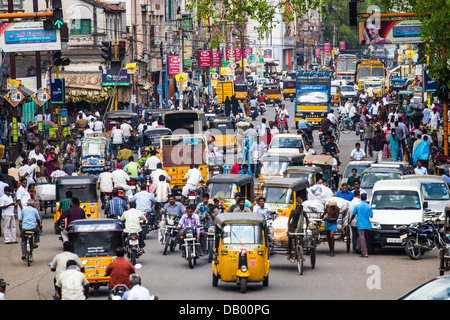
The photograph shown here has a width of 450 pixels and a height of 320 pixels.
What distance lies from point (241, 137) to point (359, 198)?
15.3m

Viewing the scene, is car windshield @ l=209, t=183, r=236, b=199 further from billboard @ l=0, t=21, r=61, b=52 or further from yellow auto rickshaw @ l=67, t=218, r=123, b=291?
billboard @ l=0, t=21, r=61, b=52

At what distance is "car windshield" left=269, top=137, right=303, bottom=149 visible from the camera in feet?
115

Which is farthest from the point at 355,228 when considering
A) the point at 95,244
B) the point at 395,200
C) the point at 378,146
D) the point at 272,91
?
the point at 272,91

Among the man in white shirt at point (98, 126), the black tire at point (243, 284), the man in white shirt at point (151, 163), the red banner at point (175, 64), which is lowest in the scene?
the black tire at point (243, 284)

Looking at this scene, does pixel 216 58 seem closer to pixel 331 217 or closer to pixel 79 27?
pixel 79 27

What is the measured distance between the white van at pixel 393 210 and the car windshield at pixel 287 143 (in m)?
11.6

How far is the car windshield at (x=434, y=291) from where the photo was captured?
10.8m

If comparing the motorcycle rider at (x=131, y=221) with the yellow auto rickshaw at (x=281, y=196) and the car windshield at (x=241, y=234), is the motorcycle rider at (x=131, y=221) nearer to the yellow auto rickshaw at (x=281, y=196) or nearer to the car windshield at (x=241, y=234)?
the car windshield at (x=241, y=234)

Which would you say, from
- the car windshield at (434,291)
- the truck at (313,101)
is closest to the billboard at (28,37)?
the car windshield at (434,291)

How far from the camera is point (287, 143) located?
3531cm

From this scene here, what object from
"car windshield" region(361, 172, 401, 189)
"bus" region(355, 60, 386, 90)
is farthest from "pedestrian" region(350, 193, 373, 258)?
"bus" region(355, 60, 386, 90)

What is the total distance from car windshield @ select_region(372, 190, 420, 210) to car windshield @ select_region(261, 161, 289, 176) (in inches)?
289
